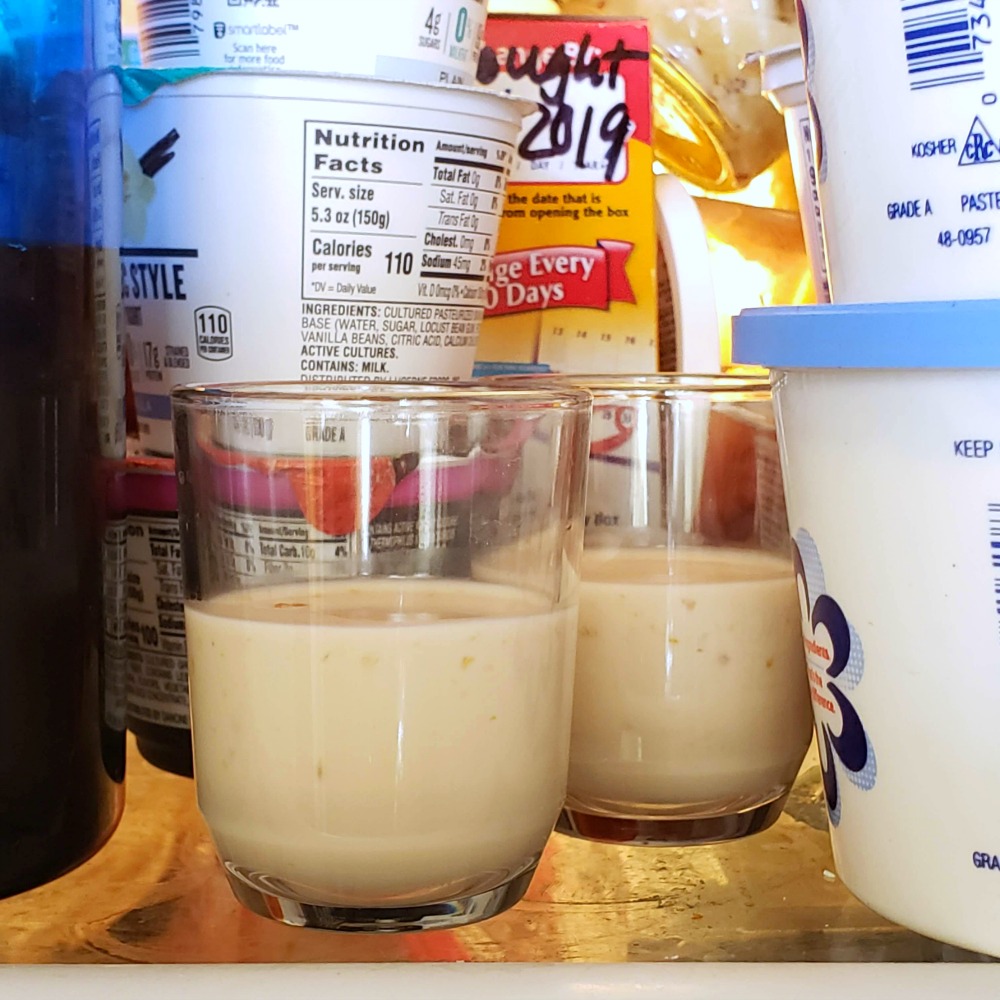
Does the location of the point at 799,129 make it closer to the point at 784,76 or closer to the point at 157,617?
the point at 784,76

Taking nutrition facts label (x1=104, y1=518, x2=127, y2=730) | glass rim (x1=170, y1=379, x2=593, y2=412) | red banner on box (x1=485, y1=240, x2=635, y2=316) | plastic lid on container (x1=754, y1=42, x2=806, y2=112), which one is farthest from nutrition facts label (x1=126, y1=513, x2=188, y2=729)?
plastic lid on container (x1=754, y1=42, x2=806, y2=112)

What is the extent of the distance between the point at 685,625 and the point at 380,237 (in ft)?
0.72

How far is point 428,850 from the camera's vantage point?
1.51 feet

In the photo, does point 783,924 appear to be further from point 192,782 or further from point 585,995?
point 192,782

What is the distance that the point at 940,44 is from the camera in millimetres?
412

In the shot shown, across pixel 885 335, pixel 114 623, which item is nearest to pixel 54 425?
pixel 114 623

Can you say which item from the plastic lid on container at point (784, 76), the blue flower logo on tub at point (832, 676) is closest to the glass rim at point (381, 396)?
the blue flower logo on tub at point (832, 676)

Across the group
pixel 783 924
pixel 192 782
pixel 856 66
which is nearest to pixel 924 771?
pixel 783 924

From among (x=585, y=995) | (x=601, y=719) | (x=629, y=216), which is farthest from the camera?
(x=629, y=216)

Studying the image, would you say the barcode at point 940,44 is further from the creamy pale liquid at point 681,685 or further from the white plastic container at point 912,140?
the creamy pale liquid at point 681,685

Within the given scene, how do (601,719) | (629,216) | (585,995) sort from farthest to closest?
(629,216) < (601,719) < (585,995)

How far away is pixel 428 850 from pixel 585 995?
0.09 m

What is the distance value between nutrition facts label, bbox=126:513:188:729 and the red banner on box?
25 centimetres

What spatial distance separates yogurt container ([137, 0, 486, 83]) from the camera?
57cm
